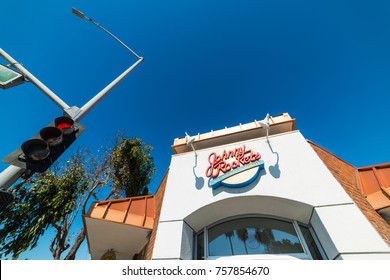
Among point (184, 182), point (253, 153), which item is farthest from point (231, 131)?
point (184, 182)

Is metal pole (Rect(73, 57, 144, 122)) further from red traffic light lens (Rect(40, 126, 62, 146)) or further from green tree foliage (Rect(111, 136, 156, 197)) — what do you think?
green tree foliage (Rect(111, 136, 156, 197))

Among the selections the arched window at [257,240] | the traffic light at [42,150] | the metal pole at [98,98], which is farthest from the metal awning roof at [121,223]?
the traffic light at [42,150]

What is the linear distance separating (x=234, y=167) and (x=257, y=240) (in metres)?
2.09

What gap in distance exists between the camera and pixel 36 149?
7.78 feet

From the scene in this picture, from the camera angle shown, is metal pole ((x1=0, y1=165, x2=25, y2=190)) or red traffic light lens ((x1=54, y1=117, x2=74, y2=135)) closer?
metal pole ((x1=0, y1=165, x2=25, y2=190))

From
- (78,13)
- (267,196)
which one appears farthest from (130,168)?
(267,196)

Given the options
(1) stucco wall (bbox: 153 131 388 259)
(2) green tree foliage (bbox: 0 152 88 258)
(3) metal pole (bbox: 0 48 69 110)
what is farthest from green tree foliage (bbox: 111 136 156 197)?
(3) metal pole (bbox: 0 48 69 110)

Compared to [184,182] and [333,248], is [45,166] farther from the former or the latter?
[333,248]

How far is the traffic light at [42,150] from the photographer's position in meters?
2.27

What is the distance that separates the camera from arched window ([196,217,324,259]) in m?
4.67

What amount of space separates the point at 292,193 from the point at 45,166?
506 cm

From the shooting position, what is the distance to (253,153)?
5.61 m

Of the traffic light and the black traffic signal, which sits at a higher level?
the traffic light

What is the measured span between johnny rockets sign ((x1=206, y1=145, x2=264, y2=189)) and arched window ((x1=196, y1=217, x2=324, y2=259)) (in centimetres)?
136
